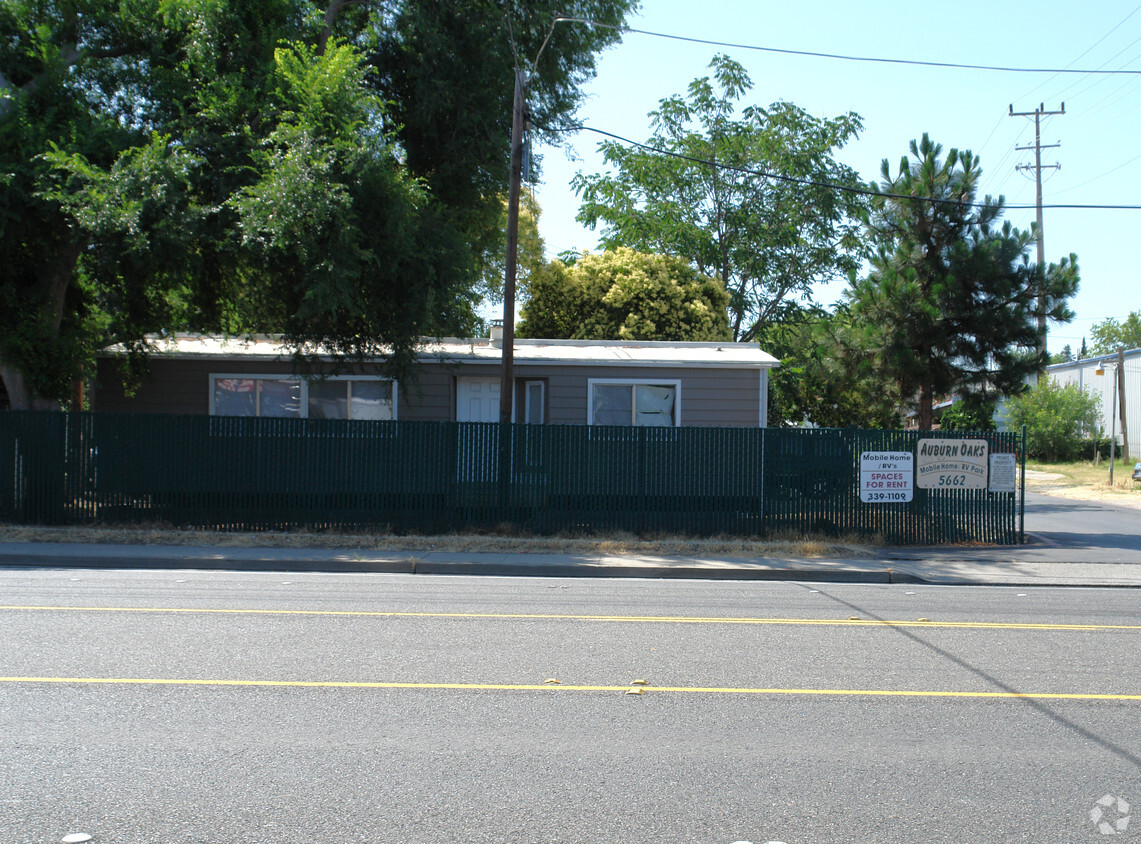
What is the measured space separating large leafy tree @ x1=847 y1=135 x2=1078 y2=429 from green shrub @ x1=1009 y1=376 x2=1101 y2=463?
22763 millimetres

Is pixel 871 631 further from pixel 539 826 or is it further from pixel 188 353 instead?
pixel 188 353

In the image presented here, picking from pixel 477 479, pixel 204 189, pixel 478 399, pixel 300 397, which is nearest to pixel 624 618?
pixel 477 479

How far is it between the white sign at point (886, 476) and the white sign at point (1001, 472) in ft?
4.53

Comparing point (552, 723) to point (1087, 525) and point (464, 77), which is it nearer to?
point (464, 77)

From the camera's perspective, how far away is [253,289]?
17.2 metres

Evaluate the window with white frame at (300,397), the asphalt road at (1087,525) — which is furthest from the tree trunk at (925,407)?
the window with white frame at (300,397)

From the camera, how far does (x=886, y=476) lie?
15.5m

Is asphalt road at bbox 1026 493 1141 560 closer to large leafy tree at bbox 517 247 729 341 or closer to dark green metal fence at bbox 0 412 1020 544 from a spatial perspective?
dark green metal fence at bbox 0 412 1020 544

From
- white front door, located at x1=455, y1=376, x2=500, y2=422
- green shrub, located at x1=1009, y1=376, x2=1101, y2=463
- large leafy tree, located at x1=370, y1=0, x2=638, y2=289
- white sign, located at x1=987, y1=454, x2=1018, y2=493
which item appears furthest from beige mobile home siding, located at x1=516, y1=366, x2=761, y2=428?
green shrub, located at x1=1009, y1=376, x2=1101, y2=463

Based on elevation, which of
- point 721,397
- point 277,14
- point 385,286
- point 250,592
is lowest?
point 250,592

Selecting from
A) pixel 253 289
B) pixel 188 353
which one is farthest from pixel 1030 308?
pixel 188 353

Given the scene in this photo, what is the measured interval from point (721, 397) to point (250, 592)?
10997 millimetres

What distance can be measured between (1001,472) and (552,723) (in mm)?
12613

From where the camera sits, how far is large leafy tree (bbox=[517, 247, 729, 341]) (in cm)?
2952
